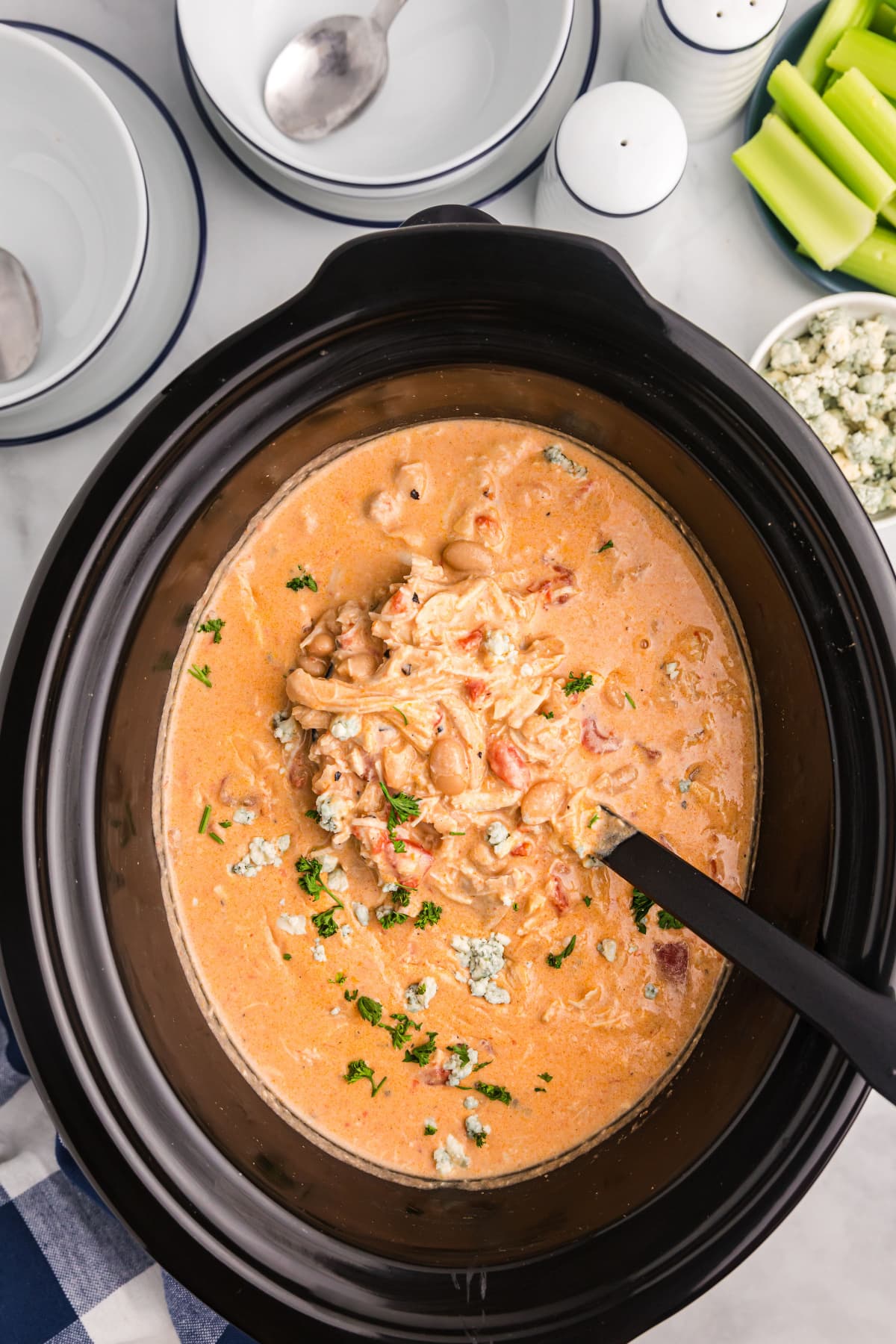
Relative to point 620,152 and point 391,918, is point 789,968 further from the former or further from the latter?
point 620,152

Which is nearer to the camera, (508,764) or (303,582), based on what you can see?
(508,764)

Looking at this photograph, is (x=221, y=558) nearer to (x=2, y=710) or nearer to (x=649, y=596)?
(x=2, y=710)

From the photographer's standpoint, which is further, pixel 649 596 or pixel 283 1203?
pixel 649 596

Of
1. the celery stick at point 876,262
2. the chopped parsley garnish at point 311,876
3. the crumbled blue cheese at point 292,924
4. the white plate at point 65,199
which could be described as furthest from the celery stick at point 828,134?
the crumbled blue cheese at point 292,924

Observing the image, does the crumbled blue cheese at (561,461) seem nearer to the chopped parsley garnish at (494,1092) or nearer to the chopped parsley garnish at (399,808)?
the chopped parsley garnish at (399,808)

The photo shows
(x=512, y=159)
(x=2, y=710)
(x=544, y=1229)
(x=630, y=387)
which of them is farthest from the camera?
(x=512, y=159)

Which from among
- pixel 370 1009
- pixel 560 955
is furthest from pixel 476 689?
pixel 370 1009

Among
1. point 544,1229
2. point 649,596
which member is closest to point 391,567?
point 649,596
